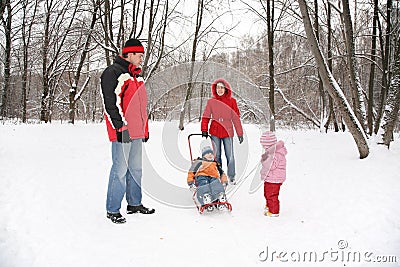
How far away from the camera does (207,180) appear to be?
174 inches

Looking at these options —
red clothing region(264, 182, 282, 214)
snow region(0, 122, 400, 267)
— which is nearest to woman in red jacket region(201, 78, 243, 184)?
snow region(0, 122, 400, 267)

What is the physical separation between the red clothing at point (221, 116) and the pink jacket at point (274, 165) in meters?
1.46

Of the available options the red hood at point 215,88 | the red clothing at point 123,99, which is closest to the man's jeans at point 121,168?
the red clothing at point 123,99

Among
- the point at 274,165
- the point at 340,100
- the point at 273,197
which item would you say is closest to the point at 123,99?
the point at 274,165

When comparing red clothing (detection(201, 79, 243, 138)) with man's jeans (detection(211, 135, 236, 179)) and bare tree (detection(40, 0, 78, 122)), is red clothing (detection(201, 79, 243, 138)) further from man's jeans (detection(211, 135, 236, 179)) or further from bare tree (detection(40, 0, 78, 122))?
bare tree (detection(40, 0, 78, 122))

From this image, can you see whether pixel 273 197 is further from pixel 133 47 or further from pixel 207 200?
pixel 133 47

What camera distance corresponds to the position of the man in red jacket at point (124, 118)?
11.3 feet

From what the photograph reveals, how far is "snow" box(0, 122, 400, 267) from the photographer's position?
289cm

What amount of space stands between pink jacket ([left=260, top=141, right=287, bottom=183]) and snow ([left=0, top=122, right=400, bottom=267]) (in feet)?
1.54

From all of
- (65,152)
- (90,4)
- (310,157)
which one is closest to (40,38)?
(90,4)

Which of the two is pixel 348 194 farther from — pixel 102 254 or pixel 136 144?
pixel 102 254

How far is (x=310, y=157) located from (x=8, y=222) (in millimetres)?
5525

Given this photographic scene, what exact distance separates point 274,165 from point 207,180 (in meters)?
0.92

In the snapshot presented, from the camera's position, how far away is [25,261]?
2.67 metres
